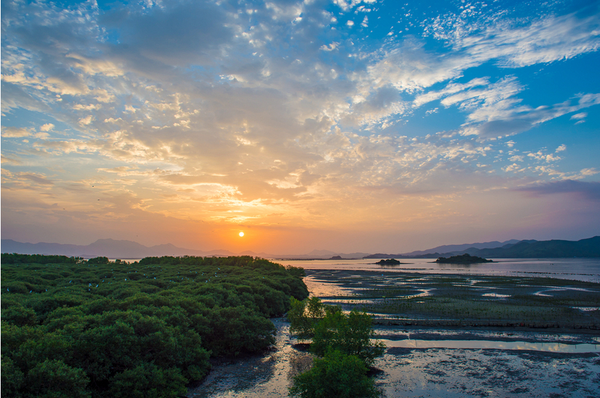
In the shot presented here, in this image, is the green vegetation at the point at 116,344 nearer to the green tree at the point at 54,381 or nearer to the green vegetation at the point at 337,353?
the green tree at the point at 54,381

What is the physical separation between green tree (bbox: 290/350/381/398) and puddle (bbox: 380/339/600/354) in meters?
11.5

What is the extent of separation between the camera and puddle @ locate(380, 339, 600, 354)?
68.2 ft

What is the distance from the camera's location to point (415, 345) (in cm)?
2206

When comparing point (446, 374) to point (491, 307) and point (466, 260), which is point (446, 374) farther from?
point (466, 260)

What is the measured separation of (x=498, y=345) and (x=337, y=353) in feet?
54.5

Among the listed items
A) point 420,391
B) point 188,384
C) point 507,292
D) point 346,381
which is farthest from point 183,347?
point 507,292

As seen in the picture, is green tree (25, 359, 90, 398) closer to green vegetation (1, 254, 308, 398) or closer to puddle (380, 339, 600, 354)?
green vegetation (1, 254, 308, 398)

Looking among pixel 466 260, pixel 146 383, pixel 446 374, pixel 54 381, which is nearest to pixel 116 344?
pixel 146 383

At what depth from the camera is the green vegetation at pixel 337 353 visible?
11.7 m

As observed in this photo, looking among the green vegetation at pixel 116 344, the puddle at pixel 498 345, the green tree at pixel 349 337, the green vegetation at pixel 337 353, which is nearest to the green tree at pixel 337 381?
the green vegetation at pixel 337 353

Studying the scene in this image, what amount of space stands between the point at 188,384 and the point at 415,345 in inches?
642

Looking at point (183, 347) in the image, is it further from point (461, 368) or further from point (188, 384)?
point (461, 368)

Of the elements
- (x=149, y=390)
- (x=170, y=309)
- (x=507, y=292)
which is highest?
(x=170, y=309)

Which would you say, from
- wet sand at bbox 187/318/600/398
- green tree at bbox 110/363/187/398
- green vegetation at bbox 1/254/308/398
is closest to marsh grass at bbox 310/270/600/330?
wet sand at bbox 187/318/600/398
